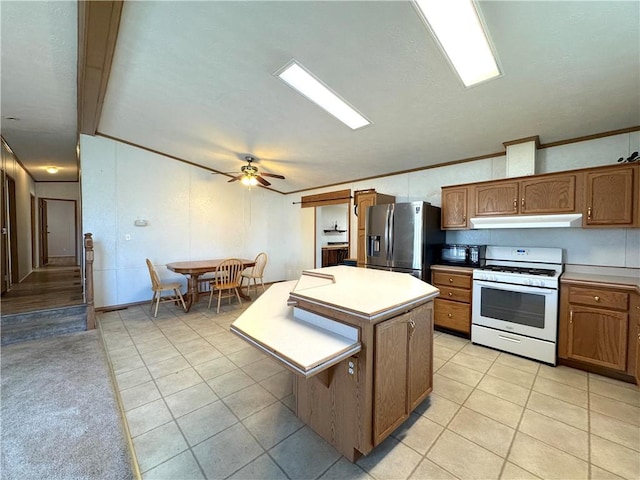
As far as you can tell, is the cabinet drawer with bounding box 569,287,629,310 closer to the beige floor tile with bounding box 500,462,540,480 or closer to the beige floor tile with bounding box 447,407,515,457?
the beige floor tile with bounding box 447,407,515,457

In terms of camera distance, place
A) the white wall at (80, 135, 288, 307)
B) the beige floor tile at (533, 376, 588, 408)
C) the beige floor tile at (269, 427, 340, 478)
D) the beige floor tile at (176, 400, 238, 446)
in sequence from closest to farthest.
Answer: the beige floor tile at (269, 427, 340, 478) < the beige floor tile at (176, 400, 238, 446) < the beige floor tile at (533, 376, 588, 408) < the white wall at (80, 135, 288, 307)

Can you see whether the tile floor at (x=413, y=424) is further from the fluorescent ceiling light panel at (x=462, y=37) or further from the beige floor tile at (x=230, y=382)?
the fluorescent ceiling light panel at (x=462, y=37)

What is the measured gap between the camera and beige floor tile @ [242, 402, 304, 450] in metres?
1.68

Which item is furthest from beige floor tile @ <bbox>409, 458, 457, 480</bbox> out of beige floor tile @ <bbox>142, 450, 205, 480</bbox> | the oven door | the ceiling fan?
the ceiling fan

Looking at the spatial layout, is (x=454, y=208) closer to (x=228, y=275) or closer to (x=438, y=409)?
(x=438, y=409)

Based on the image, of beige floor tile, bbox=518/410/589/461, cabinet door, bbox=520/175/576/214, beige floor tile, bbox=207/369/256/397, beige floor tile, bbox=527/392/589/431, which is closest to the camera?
beige floor tile, bbox=518/410/589/461

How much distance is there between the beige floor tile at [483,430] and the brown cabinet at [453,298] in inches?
56.0

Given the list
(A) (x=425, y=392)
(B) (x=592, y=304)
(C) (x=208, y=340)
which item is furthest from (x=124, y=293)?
(B) (x=592, y=304)

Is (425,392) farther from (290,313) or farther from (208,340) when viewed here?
(208,340)

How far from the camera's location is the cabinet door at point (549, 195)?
2623 millimetres

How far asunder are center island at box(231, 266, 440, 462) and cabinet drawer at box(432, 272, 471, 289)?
4.92ft

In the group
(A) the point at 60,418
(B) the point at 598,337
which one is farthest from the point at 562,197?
(A) the point at 60,418

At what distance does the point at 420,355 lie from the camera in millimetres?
1862

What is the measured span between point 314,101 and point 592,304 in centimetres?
336
